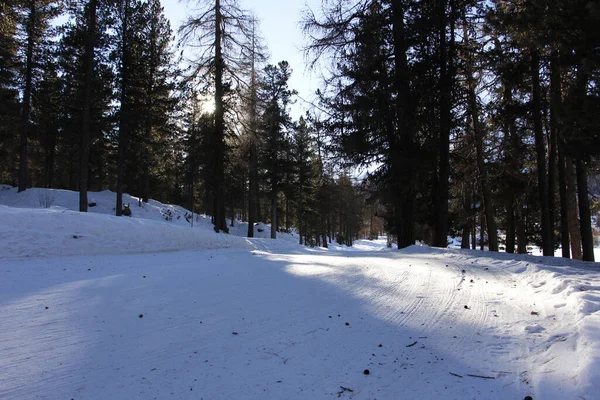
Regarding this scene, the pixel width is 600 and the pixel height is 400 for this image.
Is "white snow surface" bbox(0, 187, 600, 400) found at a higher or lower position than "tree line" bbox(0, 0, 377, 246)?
lower

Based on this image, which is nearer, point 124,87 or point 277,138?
point 124,87

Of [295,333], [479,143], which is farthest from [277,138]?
[295,333]

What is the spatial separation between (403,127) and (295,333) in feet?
31.4

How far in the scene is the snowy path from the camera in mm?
2434

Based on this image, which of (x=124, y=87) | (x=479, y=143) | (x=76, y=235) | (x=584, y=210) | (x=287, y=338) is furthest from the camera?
(x=124, y=87)

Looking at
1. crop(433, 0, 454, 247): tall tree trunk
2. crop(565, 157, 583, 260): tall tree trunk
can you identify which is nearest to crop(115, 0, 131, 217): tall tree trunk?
crop(433, 0, 454, 247): tall tree trunk

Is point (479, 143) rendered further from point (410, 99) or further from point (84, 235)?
point (84, 235)

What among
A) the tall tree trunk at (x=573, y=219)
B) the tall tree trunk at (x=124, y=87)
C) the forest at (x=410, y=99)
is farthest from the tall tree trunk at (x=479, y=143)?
the tall tree trunk at (x=124, y=87)

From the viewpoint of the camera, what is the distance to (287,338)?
3.36m

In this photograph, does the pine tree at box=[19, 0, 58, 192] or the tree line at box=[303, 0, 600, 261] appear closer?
the tree line at box=[303, 0, 600, 261]

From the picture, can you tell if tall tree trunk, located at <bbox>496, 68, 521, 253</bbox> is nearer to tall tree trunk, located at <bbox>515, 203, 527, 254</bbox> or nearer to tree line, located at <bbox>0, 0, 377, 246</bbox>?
tall tree trunk, located at <bbox>515, 203, 527, 254</bbox>

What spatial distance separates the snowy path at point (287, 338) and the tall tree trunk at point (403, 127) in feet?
19.8

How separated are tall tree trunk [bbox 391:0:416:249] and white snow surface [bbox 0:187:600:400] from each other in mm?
5246

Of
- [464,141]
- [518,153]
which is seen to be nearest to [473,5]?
[464,141]
